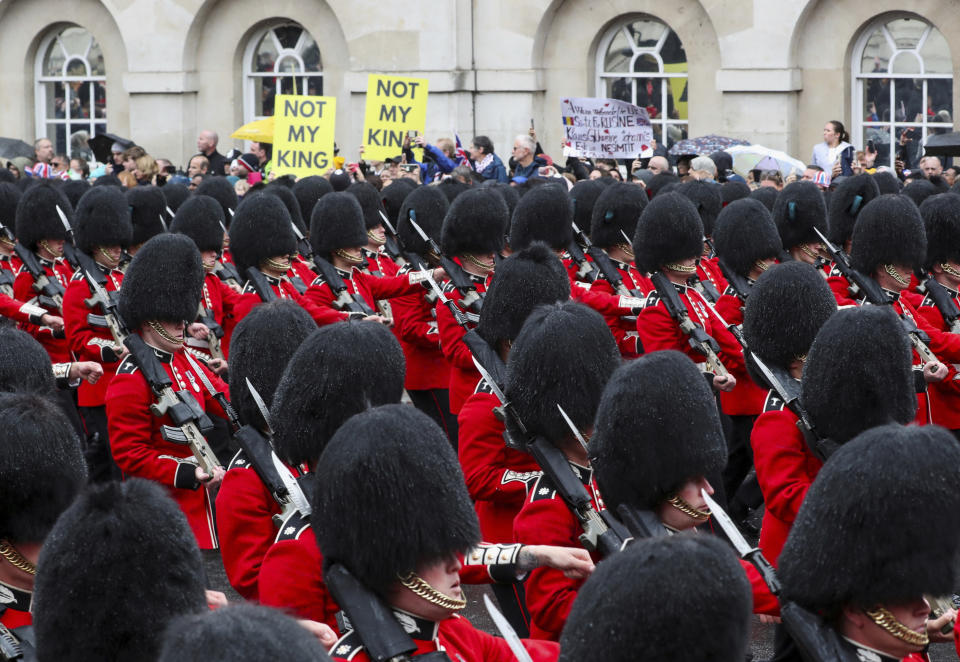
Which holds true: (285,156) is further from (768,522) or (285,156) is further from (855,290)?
(768,522)

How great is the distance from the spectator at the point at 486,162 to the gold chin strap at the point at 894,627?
35.9 feet

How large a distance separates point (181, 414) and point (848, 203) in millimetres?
4840

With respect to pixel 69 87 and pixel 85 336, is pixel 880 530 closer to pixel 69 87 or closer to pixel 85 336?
pixel 85 336

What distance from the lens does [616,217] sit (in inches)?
333

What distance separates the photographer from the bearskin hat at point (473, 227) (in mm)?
7445

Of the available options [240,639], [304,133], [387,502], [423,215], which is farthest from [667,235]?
[304,133]

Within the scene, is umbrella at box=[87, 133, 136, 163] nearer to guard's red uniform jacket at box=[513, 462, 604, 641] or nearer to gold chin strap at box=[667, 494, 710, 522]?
guard's red uniform jacket at box=[513, 462, 604, 641]

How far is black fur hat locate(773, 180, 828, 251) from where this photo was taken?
27.6 feet

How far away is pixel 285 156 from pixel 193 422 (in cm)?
780

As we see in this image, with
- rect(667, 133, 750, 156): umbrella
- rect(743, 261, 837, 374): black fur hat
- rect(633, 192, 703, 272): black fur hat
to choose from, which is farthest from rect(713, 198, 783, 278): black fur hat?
rect(667, 133, 750, 156): umbrella

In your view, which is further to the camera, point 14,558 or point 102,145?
point 102,145

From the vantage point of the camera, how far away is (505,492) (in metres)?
4.57

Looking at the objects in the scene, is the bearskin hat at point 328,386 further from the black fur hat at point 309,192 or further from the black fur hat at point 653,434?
the black fur hat at point 309,192

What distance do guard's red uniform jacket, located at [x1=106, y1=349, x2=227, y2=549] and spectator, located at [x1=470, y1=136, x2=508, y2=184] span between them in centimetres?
870
